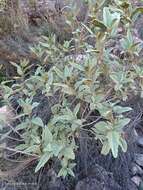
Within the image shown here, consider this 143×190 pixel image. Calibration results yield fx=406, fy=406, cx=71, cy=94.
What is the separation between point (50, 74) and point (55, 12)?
1.39 m

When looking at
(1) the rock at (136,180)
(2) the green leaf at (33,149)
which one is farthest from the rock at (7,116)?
(1) the rock at (136,180)

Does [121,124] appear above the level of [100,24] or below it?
below

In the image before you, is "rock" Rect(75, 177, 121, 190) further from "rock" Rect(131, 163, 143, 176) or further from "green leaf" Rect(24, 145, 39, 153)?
"green leaf" Rect(24, 145, 39, 153)

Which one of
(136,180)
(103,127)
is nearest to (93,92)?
(103,127)

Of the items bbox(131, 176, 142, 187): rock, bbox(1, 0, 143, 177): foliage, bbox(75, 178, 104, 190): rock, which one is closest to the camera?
bbox(1, 0, 143, 177): foliage

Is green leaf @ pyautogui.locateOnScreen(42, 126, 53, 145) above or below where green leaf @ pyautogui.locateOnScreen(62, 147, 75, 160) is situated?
above

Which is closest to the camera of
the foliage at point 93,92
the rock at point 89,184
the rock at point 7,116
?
the foliage at point 93,92

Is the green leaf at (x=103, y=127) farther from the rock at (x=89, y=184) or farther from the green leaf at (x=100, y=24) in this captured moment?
the rock at (x=89, y=184)

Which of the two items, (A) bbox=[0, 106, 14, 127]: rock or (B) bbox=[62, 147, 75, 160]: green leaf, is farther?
(A) bbox=[0, 106, 14, 127]: rock

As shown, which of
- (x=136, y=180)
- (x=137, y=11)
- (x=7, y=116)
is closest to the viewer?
(x=137, y=11)

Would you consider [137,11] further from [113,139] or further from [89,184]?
[89,184]

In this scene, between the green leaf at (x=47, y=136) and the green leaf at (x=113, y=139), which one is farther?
the green leaf at (x=47, y=136)

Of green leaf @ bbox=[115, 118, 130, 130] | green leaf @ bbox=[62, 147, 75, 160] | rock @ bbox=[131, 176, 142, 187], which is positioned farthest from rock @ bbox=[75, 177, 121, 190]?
green leaf @ bbox=[115, 118, 130, 130]

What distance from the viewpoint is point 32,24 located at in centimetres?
315
